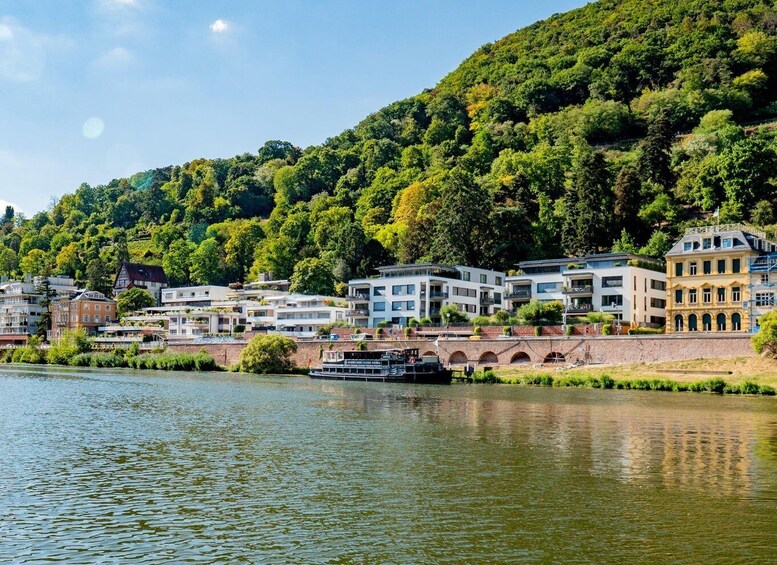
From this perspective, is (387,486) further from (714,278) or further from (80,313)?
(80,313)

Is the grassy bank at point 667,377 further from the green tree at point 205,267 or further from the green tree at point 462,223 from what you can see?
the green tree at point 205,267

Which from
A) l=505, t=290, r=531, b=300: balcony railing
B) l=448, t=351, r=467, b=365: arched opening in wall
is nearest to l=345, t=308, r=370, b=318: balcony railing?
l=505, t=290, r=531, b=300: balcony railing

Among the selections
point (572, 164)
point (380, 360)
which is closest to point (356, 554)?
point (380, 360)

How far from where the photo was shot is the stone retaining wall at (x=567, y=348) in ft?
224

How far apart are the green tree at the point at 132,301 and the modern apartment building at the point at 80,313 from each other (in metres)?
2.99

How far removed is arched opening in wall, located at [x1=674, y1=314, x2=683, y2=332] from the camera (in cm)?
8044

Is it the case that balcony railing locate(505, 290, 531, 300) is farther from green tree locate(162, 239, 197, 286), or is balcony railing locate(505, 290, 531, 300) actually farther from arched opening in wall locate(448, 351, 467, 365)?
green tree locate(162, 239, 197, 286)

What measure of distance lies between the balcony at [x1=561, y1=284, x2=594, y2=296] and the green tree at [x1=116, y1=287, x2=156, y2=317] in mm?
86275

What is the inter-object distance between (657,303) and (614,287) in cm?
645

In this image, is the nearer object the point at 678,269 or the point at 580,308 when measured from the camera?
the point at 678,269

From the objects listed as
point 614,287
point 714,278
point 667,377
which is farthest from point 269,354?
point 714,278

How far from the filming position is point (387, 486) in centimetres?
2378

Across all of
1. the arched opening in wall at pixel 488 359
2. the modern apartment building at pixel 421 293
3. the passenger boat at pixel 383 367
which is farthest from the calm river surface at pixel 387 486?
the modern apartment building at pixel 421 293

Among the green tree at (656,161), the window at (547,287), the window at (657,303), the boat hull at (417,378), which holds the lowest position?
the boat hull at (417,378)
